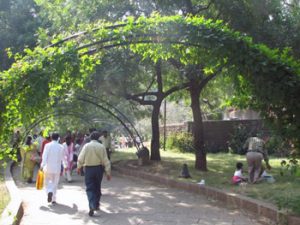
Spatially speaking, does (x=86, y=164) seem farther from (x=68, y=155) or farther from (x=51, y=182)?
(x=68, y=155)

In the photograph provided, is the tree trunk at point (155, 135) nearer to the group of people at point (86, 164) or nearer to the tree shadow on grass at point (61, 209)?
the group of people at point (86, 164)

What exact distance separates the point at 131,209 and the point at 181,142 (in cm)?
1818

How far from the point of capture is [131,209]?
10.7 metres

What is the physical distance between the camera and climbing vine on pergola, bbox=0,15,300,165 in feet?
25.8

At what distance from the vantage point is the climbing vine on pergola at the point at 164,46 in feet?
25.8

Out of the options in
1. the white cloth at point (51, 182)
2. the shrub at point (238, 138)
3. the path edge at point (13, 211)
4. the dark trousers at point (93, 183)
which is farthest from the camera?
the shrub at point (238, 138)

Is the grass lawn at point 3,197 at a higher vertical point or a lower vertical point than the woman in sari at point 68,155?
lower

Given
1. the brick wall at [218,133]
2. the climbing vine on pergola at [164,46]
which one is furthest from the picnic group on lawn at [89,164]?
the brick wall at [218,133]

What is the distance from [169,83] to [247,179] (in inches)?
385

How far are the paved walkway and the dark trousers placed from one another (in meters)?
0.32

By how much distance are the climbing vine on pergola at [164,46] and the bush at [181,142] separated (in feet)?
62.4

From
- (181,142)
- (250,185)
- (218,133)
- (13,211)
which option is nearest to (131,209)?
(13,211)

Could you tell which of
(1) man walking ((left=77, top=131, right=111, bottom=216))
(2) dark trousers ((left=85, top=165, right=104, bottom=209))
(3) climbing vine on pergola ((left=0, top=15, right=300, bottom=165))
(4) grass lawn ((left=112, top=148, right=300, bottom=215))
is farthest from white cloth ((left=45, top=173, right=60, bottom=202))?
(4) grass lawn ((left=112, top=148, right=300, bottom=215))

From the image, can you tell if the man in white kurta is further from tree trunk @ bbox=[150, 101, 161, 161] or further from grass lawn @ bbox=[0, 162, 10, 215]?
tree trunk @ bbox=[150, 101, 161, 161]
